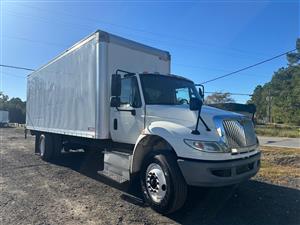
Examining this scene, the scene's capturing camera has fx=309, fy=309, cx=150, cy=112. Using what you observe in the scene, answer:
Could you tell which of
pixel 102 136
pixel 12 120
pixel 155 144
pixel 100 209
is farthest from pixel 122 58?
pixel 12 120

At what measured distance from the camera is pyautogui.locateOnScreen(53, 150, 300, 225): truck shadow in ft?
16.8

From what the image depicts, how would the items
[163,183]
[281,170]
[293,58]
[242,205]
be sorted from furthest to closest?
[293,58]
[281,170]
[242,205]
[163,183]

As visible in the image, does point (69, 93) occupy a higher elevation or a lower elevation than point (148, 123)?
higher

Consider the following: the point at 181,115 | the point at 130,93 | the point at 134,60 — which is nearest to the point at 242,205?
the point at 181,115

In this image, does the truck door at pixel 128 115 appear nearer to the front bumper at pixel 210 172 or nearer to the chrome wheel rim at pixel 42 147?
the front bumper at pixel 210 172

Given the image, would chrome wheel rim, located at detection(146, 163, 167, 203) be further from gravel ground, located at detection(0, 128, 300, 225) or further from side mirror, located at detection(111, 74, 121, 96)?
side mirror, located at detection(111, 74, 121, 96)

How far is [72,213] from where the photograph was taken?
5.41m

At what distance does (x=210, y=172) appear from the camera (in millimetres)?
4949

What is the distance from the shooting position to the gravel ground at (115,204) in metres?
5.14

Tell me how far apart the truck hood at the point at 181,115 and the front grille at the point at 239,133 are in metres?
0.18

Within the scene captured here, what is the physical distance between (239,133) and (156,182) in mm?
1732

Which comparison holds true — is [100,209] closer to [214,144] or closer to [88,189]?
[88,189]

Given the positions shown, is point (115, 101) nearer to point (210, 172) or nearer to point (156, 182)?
point (156, 182)

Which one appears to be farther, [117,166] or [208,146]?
[117,166]
